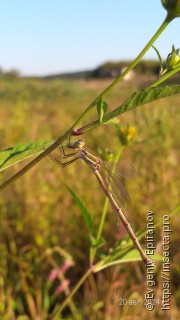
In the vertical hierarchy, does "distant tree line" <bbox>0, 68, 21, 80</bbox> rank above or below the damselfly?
above

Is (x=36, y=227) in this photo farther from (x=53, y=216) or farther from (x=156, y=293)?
(x=156, y=293)

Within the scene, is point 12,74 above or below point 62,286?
above

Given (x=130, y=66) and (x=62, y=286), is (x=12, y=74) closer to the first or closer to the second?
(x=62, y=286)

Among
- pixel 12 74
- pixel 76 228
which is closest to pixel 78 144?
pixel 76 228

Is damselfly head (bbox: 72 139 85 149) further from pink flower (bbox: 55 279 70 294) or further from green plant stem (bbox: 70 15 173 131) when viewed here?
pink flower (bbox: 55 279 70 294)

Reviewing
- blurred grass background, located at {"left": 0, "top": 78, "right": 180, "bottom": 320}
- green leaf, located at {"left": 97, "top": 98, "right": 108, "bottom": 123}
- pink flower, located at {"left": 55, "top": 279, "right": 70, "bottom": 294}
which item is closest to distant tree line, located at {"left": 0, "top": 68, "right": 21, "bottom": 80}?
blurred grass background, located at {"left": 0, "top": 78, "right": 180, "bottom": 320}

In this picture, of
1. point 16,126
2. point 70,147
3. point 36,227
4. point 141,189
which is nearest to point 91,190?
point 141,189

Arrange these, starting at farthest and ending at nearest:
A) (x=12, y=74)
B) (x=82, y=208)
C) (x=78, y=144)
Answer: (x=12, y=74) → (x=82, y=208) → (x=78, y=144)
